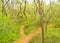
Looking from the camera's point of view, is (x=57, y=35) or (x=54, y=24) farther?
(x=54, y=24)

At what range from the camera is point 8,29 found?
10.8 meters

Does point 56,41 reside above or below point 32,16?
below

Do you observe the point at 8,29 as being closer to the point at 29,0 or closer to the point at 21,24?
the point at 29,0

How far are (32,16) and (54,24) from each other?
7.00 feet

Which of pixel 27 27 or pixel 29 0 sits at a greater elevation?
pixel 29 0

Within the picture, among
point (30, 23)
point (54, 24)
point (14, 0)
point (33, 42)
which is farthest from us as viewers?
point (30, 23)

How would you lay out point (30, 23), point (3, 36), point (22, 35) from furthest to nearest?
point (30, 23) < point (22, 35) < point (3, 36)

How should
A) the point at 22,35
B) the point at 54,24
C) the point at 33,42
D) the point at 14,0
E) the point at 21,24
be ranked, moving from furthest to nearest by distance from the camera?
the point at 21,24 → the point at 54,24 → the point at 22,35 → the point at 14,0 → the point at 33,42

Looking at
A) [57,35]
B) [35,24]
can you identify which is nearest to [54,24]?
[35,24]

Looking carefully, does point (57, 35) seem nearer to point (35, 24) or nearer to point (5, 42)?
point (5, 42)

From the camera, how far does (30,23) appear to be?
55.4 feet

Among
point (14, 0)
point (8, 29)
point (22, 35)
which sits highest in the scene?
point (14, 0)

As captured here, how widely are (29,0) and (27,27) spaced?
270 cm

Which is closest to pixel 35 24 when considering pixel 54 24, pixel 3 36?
pixel 54 24
